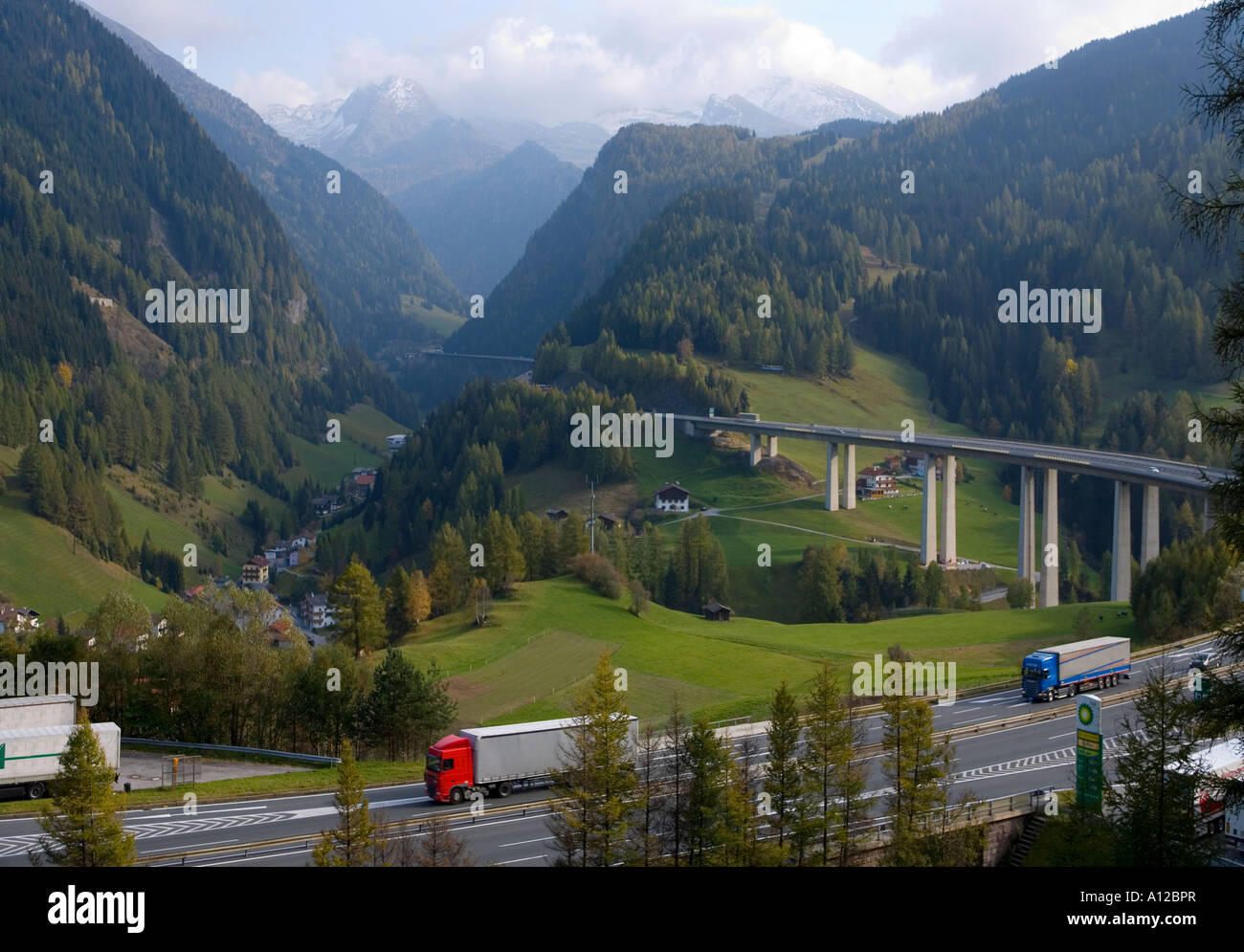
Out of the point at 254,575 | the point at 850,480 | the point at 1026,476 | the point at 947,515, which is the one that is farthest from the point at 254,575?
the point at 1026,476

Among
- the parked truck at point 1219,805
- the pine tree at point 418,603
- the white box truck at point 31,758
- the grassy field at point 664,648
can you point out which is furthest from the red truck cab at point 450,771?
the pine tree at point 418,603

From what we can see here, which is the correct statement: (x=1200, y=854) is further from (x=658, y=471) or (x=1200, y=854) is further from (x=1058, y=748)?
(x=658, y=471)

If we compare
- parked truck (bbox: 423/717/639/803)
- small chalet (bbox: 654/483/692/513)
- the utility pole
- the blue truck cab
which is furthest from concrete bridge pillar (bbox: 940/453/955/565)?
parked truck (bbox: 423/717/639/803)

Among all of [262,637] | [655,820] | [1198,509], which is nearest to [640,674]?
[262,637]

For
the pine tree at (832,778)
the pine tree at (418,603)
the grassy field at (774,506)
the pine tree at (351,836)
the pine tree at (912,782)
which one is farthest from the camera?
the grassy field at (774,506)

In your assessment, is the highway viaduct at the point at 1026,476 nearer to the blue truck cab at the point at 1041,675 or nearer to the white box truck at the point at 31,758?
the blue truck cab at the point at 1041,675

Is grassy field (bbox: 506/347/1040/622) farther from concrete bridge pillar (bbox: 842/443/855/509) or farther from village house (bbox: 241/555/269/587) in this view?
village house (bbox: 241/555/269/587)
